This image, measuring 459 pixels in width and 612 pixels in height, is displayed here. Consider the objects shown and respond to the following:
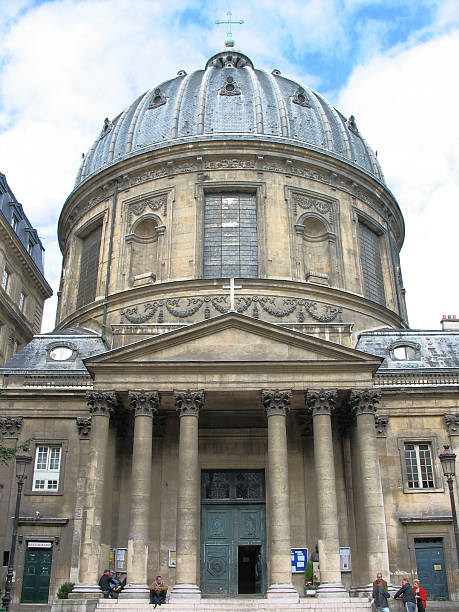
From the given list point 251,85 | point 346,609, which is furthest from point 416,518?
point 251,85

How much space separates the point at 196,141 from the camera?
1410 inches

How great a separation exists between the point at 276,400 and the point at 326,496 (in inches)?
145

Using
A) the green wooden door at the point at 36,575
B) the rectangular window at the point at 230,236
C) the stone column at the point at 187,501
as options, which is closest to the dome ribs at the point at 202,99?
the rectangular window at the point at 230,236

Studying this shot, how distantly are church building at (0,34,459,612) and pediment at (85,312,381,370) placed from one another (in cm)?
8

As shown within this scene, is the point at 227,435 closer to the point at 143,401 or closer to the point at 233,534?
the point at 233,534

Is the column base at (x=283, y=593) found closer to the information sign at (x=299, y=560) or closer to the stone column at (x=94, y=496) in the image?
the information sign at (x=299, y=560)

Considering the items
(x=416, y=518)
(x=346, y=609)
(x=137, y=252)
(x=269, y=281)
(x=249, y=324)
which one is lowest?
(x=346, y=609)

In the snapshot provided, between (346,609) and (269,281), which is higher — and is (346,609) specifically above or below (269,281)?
below

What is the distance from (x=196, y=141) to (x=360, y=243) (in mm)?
9971

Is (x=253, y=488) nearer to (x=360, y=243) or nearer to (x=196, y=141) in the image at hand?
(x=360, y=243)

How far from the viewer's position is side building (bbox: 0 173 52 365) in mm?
40938

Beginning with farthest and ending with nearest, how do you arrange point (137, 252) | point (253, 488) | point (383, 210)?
Answer: 1. point (383, 210)
2. point (137, 252)
3. point (253, 488)

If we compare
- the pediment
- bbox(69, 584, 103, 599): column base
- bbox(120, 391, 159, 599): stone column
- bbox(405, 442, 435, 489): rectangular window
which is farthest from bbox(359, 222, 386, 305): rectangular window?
bbox(69, 584, 103, 599): column base

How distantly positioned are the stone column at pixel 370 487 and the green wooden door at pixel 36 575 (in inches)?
453
